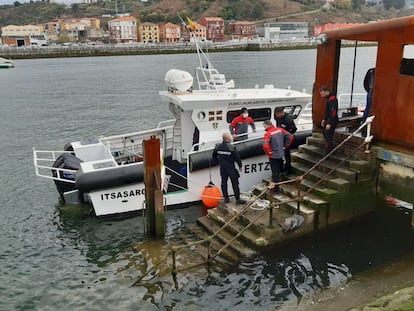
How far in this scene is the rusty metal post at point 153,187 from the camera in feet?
33.8

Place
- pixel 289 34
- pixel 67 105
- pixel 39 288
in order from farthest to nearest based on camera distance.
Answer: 1. pixel 289 34
2. pixel 67 105
3. pixel 39 288

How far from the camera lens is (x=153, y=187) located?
1059 centimetres

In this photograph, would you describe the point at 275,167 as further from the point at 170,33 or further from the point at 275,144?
the point at 170,33

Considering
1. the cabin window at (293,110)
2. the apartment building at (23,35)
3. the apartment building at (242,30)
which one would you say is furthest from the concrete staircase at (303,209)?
the apartment building at (23,35)

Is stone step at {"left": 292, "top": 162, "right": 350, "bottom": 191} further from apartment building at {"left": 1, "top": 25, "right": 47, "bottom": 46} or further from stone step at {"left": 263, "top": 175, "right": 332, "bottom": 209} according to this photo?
apartment building at {"left": 1, "top": 25, "right": 47, "bottom": 46}

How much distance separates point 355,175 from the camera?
10.4 m

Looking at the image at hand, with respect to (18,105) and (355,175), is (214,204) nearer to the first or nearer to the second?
(355,175)

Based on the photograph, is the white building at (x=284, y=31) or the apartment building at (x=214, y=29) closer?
the apartment building at (x=214, y=29)

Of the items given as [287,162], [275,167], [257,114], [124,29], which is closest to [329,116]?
[287,162]

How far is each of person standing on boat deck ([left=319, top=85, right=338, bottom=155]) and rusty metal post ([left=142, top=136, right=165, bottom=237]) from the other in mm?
4121

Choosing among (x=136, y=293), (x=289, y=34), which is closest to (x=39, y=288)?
(x=136, y=293)

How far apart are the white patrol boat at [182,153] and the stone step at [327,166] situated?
1490 millimetres

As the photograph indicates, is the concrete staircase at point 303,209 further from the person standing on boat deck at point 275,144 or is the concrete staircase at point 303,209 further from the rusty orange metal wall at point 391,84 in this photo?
the rusty orange metal wall at point 391,84

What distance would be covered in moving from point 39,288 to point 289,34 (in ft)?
534
